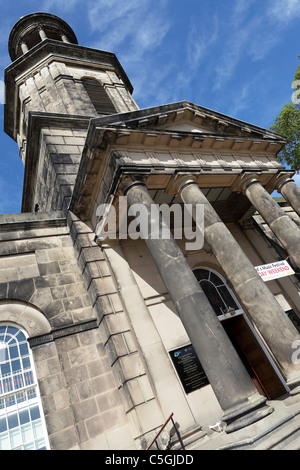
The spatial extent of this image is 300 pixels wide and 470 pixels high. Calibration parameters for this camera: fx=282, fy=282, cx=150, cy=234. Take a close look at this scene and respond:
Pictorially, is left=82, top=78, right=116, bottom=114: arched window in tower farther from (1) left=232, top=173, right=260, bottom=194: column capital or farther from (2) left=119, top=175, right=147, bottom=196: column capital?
(2) left=119, top=175, right=147, bottom=196: column capital

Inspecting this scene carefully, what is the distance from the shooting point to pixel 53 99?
15188 millimetres

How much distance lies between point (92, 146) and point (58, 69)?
36.9 feet

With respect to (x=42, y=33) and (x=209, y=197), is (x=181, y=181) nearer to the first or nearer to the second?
(x=209, y=197)

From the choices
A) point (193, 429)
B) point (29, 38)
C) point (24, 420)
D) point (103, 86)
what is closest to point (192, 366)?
point (193, 429)

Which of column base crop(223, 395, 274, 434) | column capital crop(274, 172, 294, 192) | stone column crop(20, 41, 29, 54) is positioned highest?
stone column crop(20, 41, 29, 54)

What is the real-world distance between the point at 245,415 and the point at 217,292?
6517 millimetres

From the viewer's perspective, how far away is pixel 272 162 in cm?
1171

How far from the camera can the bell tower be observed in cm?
1203

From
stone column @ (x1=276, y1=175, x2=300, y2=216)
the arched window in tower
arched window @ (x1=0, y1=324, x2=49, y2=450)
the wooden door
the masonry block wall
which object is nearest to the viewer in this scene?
arched window @ (x1=0, y1=324, x2=49, y2=450)

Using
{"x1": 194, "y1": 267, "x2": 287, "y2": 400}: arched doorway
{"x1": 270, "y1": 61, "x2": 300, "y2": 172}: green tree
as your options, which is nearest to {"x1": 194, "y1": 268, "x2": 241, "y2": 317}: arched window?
{"x1": 194, "y1": 267, "x2": 287, "y2": 400}: arched doorway

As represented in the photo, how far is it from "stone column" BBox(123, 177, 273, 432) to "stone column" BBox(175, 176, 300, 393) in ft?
4.24

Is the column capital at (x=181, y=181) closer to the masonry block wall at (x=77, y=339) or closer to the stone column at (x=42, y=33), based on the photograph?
the masonry block wall at (x=77, y=339)

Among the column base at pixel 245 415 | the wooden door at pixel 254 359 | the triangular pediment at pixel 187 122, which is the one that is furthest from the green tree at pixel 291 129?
the column base at pixel 245 415

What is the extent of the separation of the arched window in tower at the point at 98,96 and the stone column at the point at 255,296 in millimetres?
9566
